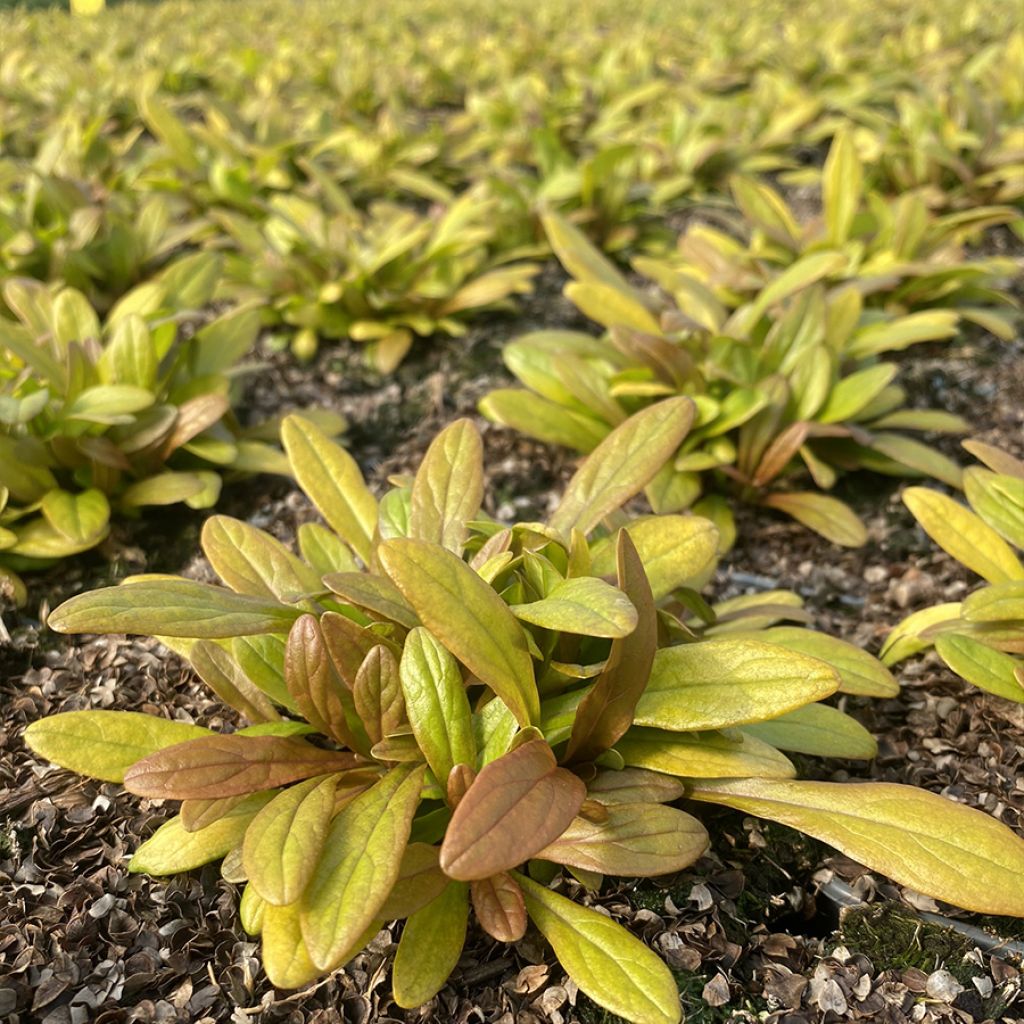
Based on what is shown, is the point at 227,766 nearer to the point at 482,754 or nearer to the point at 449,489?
the point at 482,754

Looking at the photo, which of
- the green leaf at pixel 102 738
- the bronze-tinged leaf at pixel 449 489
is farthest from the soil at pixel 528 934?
the bronze-tinged leaf at pixel 449 489

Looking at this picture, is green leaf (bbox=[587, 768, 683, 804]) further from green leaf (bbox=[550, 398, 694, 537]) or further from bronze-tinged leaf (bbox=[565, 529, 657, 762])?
green leaf (bbox=[550, 398, 694, 537])

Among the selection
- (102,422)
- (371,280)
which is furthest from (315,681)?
(371,280)

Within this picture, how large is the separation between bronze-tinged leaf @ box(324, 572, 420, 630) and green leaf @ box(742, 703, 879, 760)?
24.5 inches

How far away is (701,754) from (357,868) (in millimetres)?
557

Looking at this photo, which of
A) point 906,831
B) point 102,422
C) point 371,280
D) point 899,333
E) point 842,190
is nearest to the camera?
point 906,831

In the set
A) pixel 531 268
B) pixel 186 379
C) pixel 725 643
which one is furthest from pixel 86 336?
pixel 725 643

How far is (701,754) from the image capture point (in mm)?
1555

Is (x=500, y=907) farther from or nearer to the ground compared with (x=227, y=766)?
nearer to the ground

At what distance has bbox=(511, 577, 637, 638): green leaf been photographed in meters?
1.29

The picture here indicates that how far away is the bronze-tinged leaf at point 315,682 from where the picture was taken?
147cm

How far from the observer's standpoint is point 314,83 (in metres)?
5.88

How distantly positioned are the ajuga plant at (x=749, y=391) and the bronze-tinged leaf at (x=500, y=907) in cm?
113

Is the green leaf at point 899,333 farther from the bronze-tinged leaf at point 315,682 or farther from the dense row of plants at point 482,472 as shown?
the bronze-tinged leaf at point 315,682
